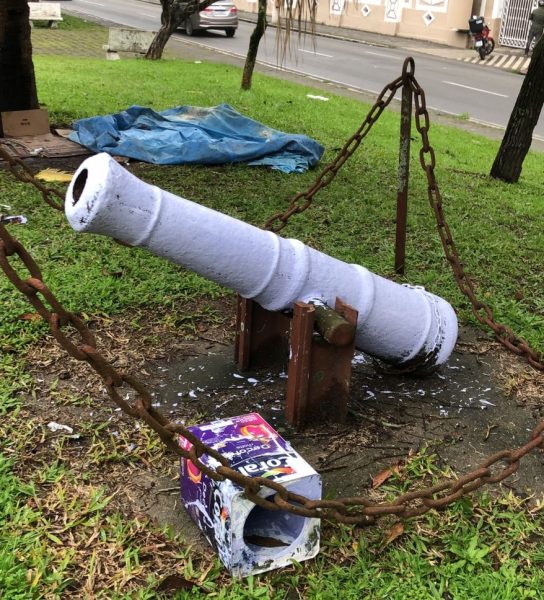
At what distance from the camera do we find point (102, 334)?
388cm

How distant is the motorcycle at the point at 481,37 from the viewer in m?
23.9

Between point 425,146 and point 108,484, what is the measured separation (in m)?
2.36

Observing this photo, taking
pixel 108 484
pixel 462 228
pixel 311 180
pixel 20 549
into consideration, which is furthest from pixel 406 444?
pixel 311 180

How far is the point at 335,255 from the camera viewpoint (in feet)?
17.0

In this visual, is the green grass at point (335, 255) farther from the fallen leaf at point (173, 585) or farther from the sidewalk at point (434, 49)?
the sidewalk at point (434, 49)

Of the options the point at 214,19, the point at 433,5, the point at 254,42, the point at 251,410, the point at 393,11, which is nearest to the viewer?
the point at 251,410

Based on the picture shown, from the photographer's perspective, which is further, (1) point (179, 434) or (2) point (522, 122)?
(2) point (522, 122)

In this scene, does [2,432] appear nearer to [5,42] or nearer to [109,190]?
[109,190]

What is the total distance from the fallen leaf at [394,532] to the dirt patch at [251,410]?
21 centimetres

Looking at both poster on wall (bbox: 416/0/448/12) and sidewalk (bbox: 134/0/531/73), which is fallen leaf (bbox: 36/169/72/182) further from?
poster on wall (bbox: 416/0/448/12)

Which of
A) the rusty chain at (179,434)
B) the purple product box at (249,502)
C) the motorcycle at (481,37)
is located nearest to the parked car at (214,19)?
the motorcycle at (481,37)

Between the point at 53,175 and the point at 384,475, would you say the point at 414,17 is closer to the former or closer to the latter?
the point at 53,175

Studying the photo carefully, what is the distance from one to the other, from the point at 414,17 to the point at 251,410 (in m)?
28.0

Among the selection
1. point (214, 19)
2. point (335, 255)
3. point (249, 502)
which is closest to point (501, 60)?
point (214, 19)
